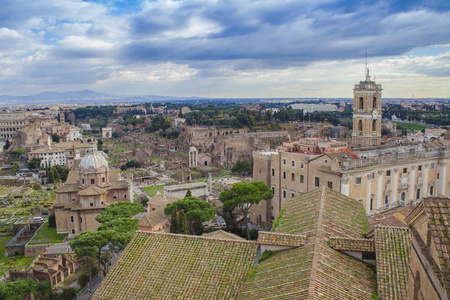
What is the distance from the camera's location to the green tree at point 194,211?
862 inches

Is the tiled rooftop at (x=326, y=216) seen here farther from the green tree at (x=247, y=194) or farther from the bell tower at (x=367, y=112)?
the bell tower at (x=367, y=112)

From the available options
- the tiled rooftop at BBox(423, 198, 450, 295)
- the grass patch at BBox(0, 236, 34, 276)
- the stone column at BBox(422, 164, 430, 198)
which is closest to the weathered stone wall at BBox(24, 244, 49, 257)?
the grass patch at BBox(0, 236, 34, 276)

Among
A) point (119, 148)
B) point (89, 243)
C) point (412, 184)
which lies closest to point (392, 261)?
point (89, 243)

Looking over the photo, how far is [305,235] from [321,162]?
11.9m

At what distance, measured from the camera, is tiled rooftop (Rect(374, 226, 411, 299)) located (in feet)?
23.4

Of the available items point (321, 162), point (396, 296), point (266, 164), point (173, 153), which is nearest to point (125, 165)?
point (173, 153)

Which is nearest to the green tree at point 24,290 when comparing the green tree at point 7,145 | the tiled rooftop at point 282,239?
the tiled rooftop at point 282,239

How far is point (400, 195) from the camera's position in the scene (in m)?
22.1

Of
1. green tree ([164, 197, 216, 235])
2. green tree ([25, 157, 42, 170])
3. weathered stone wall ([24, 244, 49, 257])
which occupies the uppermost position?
green tree ([164, 197, 216, 235])

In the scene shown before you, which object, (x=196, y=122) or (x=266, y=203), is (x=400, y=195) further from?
(x=196, y=122)

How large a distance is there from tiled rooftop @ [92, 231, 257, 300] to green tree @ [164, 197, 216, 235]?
11.4 metres

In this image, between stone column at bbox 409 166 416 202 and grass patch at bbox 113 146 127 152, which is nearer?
stone column at bbox 409 166 416 202

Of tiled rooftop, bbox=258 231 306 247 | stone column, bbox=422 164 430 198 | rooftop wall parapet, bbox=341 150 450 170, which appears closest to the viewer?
tiled rooftop, bbox=258 231 306 247

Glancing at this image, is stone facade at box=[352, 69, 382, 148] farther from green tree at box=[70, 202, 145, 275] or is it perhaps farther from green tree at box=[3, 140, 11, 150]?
green tree at box=[3, 140, 11, 150]
